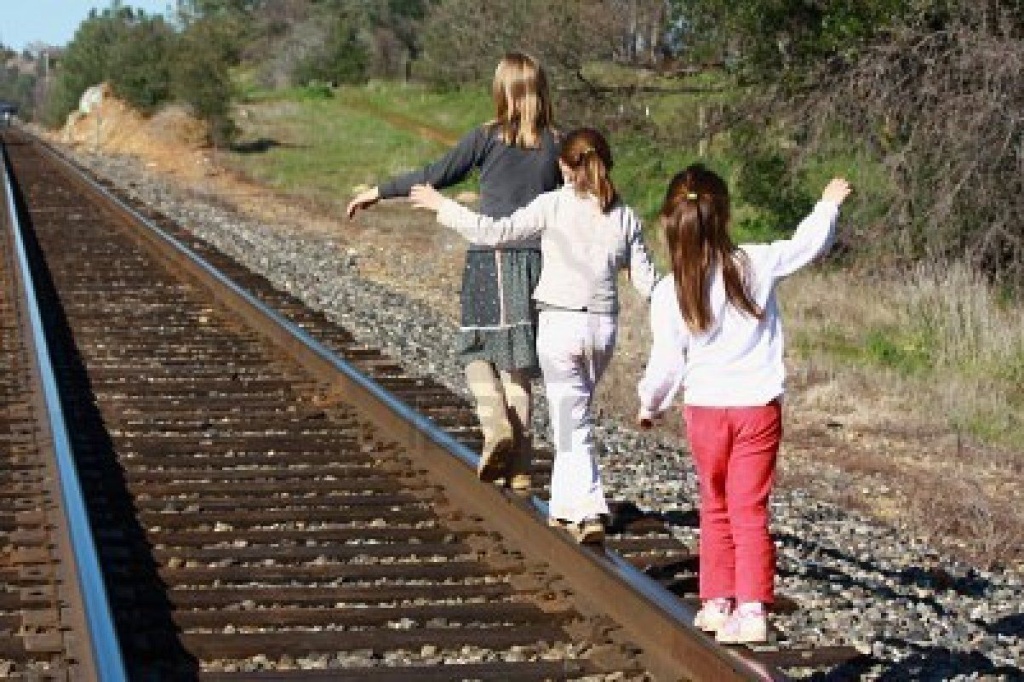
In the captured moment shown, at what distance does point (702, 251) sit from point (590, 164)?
109 centimetres

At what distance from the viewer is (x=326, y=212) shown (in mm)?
24484

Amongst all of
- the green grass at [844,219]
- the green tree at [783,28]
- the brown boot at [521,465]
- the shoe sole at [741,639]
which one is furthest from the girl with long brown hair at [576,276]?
the green tree at [783,28]

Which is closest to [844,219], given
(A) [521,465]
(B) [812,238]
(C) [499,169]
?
(A) [521,465]

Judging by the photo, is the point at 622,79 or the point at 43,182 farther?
the point at 43,182

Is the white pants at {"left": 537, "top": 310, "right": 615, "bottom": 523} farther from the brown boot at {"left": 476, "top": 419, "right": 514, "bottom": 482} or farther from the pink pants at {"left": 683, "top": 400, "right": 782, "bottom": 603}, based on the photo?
the pink pants at {"left": 683, "top": 400, "right": 782, "bottom": 603}

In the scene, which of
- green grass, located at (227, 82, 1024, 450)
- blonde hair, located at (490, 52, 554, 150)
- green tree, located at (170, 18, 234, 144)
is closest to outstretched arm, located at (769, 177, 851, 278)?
blonde hair, located at (490, 52, 554, 150)

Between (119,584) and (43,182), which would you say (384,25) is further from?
(119,584)

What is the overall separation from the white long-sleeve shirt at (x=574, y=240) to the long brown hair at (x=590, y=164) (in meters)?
0.04

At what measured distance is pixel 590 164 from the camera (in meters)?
5.72

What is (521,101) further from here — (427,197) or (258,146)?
(258,146)

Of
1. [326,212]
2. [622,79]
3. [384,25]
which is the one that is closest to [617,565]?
[622,79]

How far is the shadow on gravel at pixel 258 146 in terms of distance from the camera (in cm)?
3858

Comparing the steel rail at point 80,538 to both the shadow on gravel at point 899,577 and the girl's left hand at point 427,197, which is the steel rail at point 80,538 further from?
the shadow on gravel at point 899,577

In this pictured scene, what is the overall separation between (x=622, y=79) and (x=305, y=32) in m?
58.1
